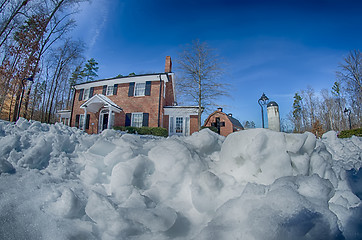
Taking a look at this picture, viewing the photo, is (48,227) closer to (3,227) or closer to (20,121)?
(3,227)

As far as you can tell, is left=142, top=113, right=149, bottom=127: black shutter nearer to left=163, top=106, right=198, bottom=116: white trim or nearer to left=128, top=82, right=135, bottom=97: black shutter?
left=163, top=106, right=198, bottom=116: white trim

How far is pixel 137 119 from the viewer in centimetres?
1351

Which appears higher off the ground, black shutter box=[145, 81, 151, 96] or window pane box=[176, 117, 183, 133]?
black shutter box=[145, 81, 151, 96]

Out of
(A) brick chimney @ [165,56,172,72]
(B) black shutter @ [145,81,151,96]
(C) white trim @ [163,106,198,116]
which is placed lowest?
(C) white trim @ [163,106,198,116]

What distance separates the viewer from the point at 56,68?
17891 mm

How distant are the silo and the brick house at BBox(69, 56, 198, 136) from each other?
689 cm

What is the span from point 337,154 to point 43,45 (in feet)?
57.0

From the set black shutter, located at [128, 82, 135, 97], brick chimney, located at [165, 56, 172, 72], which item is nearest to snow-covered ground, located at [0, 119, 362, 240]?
black shutter, located at [128, 82, 135, 97]

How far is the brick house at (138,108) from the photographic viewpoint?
13242 mm

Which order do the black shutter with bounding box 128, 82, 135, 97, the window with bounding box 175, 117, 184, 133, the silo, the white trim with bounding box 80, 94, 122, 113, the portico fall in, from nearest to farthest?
the silo
the white trim with bounding box 80, 94, 122, 113
the portico
the window with bounding box 175, 117, 184, 133
the black shutter with bounding box 128, 82, 135, 97

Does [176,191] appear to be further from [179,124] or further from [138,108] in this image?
[138,108]

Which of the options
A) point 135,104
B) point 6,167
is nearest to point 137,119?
point 135,104

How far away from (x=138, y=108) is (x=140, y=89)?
6.02 ft

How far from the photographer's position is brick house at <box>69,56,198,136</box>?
13.2 metres
